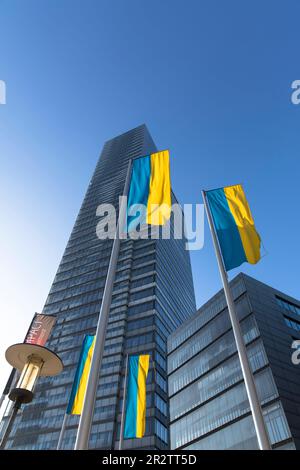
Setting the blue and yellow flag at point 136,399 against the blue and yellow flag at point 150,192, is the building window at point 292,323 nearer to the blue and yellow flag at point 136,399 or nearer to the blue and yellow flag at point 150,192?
the blue and yellow flag at point 136,399

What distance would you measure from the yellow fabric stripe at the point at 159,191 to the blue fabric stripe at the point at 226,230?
278cm

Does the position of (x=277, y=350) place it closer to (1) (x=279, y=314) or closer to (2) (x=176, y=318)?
(1) (x=279, y=314)

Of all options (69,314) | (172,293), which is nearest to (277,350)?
(172,293)

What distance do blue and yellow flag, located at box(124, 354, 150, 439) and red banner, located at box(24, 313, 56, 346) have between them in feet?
34.2

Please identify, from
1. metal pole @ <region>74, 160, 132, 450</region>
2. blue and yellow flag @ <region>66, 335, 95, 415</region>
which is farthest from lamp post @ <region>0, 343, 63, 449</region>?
blue and yellow flag @ <region>66, 335, 95, 415</region>

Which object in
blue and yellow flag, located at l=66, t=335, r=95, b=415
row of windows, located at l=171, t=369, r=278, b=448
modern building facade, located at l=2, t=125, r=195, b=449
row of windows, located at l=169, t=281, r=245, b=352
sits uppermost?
modern building facade, located at l=2, t=125, r=195, b=449

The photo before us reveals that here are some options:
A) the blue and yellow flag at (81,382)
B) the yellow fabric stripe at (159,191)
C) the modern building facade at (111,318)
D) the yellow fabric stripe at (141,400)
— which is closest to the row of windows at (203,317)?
the modern building facade at (111,318)

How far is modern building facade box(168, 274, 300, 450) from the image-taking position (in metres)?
35.7

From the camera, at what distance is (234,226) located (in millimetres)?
14430

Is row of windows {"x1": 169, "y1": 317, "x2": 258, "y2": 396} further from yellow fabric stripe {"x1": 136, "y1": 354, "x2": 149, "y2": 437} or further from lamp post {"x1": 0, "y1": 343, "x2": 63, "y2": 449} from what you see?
lamp post {"x1": 0, "y1": 343, "x2": 63, "y2": 449}

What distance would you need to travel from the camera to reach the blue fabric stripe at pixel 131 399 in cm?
1909

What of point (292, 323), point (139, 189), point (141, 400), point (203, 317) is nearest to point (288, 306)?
point (292, 323)

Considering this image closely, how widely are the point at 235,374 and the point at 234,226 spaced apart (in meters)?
32.9
